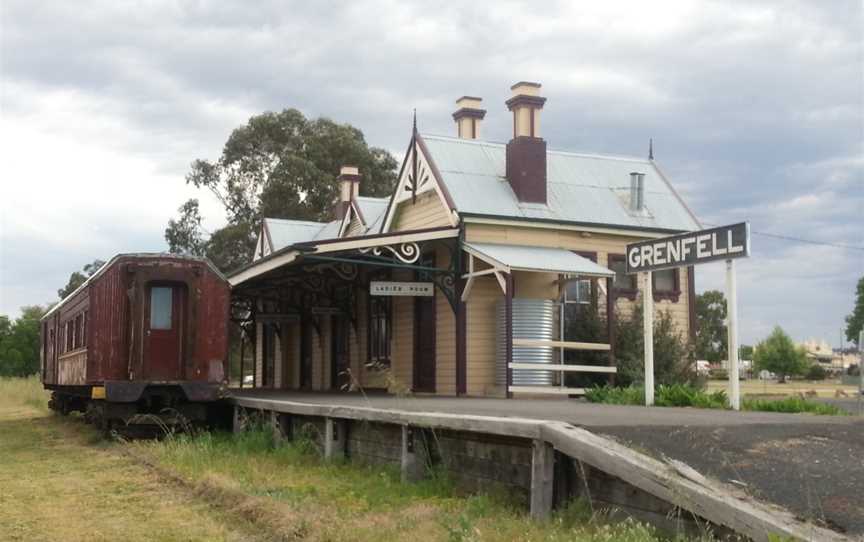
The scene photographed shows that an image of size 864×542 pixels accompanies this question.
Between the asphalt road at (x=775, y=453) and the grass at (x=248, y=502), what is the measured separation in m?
0.83

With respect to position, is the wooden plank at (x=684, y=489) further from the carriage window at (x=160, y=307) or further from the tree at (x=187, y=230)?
the tree at (x=187, y=230)

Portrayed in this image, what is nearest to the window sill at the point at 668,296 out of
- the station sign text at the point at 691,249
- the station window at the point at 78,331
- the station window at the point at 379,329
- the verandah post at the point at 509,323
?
the verandah post at the point at 509,323

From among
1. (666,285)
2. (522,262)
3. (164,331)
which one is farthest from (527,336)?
(164,331)

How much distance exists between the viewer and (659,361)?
1977 cm

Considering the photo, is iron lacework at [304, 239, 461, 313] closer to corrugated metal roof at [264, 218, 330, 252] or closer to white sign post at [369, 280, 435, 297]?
white sign post at [369, 280, 435, 297]

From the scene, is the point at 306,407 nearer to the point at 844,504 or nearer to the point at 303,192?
the point at 844,504

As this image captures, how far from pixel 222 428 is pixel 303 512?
405 inches

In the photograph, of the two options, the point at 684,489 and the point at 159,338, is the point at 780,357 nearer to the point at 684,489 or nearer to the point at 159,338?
the point at 159,338

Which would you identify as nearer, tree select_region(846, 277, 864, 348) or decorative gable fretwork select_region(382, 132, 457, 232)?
decorative gable fretwork select_region(382, 132, 457, 232)

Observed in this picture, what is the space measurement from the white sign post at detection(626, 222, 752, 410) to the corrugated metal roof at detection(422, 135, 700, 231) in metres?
5.51

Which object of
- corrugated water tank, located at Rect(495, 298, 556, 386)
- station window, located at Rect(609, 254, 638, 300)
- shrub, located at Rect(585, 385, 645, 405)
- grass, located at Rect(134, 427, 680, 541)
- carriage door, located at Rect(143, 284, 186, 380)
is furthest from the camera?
station window, located at Rect(609, 254, 638, 300)

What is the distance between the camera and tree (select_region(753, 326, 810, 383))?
73.9 metres

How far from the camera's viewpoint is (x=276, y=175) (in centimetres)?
4588

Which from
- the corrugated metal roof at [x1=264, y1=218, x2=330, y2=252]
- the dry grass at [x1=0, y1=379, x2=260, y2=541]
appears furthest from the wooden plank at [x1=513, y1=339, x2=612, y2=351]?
the corrugated metal roof at [x1=264, y1=218, x2=330, y2=252]
